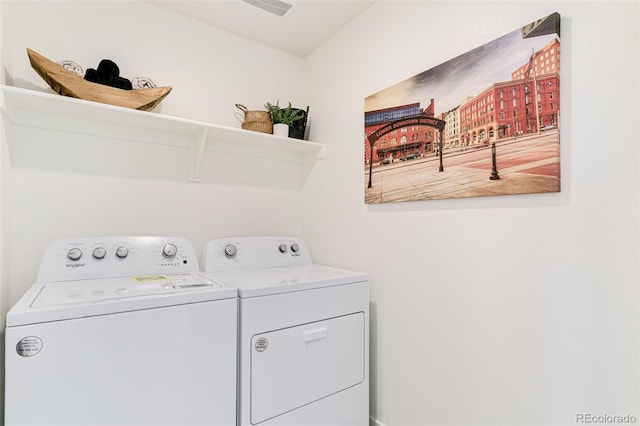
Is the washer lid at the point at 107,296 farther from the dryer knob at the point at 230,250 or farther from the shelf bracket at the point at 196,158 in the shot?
the shelf bracket at the point at 196,158

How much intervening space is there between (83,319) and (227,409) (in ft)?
1.89

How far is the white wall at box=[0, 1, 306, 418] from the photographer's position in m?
1.45

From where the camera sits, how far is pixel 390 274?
5.31ft

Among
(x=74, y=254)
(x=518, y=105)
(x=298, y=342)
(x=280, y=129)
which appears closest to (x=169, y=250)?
(x=74, y=254)

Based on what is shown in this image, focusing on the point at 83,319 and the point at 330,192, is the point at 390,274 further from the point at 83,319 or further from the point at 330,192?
the point at 83,319

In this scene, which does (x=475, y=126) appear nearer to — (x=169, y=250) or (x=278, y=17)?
(x=278, y=17)

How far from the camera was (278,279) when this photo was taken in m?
1.46

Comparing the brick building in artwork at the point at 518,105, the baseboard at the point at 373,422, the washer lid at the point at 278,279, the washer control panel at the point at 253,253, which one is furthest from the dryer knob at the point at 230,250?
the brick building in artwork at the point at 518,105

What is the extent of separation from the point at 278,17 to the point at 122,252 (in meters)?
1.48

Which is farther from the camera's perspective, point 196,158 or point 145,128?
point 196,158

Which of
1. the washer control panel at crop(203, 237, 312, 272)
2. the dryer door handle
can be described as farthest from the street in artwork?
the dryer door handle

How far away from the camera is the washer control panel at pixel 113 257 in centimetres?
137

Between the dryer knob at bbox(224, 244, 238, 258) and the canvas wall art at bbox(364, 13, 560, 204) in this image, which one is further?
the dryer knob at bbox(224, 244, 238, 258)

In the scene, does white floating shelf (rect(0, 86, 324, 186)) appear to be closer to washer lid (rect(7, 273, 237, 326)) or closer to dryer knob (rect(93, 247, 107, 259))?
dryer knob (rect(93, 247, 107, 259))
